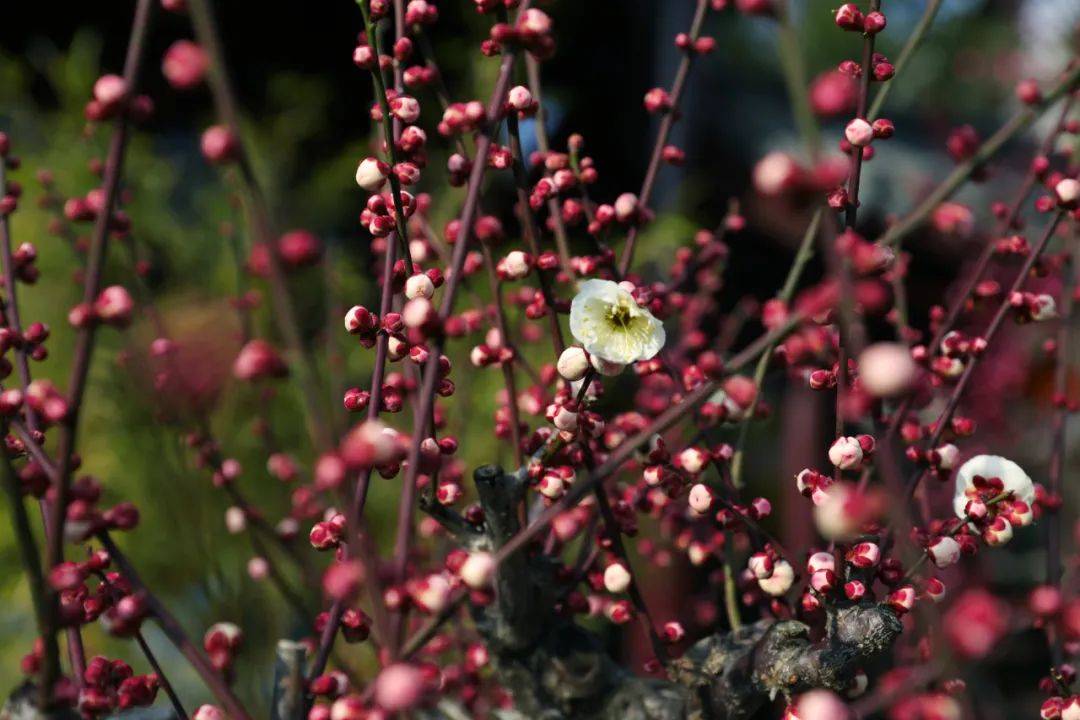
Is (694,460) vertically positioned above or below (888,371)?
below

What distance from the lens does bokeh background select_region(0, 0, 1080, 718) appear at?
1206mm

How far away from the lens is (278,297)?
0.28 metres

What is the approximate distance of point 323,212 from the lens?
79.7 inches

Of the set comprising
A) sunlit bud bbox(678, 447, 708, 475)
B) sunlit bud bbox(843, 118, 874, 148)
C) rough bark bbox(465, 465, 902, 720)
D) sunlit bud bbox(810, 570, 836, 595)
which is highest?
sunlit bud bbox(843, 118, 874, 148)

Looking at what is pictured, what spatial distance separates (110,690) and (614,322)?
0.28m

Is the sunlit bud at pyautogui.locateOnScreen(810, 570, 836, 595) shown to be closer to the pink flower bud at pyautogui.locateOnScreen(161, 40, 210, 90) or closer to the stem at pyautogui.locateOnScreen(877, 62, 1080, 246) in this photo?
A: the stem at pyautogui.locateOnScreen(877, 62, 1080, 246)

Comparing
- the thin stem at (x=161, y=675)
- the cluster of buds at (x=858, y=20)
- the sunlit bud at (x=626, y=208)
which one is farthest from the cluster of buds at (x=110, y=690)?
the cluster of buds at (x=858, y=20)

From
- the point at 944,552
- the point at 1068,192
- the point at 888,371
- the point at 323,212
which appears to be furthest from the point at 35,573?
the point at 323,212

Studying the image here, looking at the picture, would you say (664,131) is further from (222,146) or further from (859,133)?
(222,146)

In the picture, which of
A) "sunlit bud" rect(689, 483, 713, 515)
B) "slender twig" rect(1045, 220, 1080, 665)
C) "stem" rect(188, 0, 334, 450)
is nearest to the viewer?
"stem" rect(188, 0, 334, 450)

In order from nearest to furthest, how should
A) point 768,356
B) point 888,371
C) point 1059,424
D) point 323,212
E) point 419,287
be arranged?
point 888,371 < point 419,287 < point 768,356 < point 1059,424 < point 323,212

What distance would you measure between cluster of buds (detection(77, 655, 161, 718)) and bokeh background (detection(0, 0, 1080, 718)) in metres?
0.23

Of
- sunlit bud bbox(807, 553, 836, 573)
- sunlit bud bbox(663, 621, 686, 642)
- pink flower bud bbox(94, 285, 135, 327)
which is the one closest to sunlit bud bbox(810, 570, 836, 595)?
sunlit bud bbox(807, 553, 836, 573)

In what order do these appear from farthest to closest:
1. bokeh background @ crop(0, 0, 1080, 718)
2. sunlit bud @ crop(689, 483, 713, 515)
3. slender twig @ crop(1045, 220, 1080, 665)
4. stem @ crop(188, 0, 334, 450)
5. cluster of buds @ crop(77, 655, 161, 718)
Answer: bokeh background @ crop(0, 0, 1080, 718), slender twig @ crop(1045, 220, 1080, 665), sunlit bud @ crop(689, 483, 713, 515), cluster of buds @ crop(77, 655, 161, 718), stem @ crop(188, 0, 334, 450)
